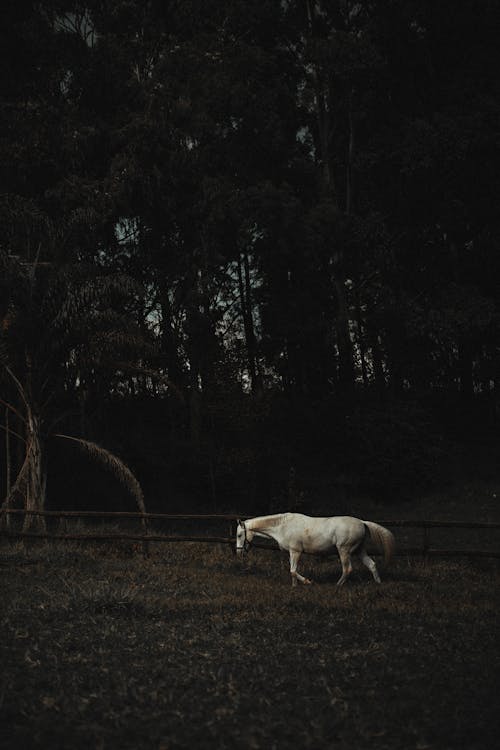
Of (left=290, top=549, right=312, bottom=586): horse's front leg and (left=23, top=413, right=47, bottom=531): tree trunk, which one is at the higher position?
(left=23, top=413, right=47, bottom=531): tree trunk

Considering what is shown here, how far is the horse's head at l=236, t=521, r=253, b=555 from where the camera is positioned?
13711 millimetres

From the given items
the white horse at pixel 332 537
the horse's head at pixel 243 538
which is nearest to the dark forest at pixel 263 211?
the horse's head at pixel 243 538

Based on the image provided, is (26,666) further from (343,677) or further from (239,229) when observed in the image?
(239,229)

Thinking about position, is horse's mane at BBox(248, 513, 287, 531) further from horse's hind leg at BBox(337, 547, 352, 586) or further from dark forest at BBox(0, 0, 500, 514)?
dark forest at BBox(0, 0, 500, 514)

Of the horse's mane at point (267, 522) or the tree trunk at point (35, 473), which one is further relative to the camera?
the tree trunk at point (35, 473)

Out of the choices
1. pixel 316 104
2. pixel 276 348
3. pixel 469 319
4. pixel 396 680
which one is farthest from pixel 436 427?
pixel 396 680

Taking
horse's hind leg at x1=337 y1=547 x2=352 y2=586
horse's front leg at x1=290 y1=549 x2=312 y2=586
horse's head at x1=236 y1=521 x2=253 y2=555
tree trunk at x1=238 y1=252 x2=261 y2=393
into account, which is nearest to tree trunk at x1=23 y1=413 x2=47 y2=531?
horse's head at x1=236 y1=521 x2=253 y2=555

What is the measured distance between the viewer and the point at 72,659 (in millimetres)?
7957

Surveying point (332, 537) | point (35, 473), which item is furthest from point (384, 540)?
point (35, 473)

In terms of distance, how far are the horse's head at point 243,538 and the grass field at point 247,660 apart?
1.97 ft

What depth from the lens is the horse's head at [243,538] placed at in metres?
13.7

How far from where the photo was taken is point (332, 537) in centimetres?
1282

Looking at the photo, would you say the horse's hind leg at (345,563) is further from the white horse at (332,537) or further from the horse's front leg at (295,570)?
the horse's front leg at (295,570)

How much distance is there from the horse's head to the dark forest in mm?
9798
